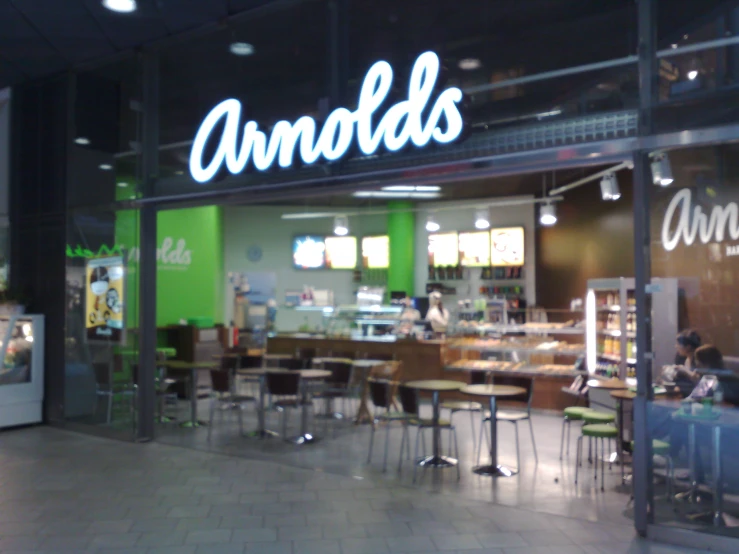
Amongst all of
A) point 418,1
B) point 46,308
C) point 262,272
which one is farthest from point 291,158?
point 262,272

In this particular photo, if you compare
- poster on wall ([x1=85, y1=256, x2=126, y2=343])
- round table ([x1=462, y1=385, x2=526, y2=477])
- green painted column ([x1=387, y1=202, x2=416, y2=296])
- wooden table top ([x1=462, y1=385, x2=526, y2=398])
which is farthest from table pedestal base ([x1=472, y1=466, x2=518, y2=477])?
green painted column ([x1=387, y1=202, x2=416, y2=296])

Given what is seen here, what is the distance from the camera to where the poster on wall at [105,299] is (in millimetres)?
7336

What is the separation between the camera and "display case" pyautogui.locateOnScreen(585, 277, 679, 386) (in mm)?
4367

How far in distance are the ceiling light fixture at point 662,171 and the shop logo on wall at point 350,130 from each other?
55.3 inches

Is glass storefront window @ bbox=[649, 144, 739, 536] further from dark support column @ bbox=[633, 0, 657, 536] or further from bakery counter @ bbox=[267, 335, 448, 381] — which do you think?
bakery counter @ bbox=[267, 335, 448, 381]

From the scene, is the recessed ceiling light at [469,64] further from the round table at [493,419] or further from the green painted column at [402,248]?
the green painted column at [402,248]

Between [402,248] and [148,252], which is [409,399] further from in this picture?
[402,248]

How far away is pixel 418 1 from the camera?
20.9 feet

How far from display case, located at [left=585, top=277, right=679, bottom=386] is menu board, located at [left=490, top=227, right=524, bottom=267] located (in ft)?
13.2

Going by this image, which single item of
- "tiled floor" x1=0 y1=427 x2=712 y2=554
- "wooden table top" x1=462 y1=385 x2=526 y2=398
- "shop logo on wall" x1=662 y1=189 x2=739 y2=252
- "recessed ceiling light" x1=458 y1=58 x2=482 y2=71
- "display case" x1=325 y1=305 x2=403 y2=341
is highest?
"recessed ceiling light" x1=458 y1=58 x2=482 y2=71

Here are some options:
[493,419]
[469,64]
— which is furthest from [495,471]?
[469,64]

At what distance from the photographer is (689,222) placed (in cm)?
447

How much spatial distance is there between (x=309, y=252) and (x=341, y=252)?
799 mm

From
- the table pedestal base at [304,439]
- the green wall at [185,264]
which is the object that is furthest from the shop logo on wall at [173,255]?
the table pedestal base at [304,439]
